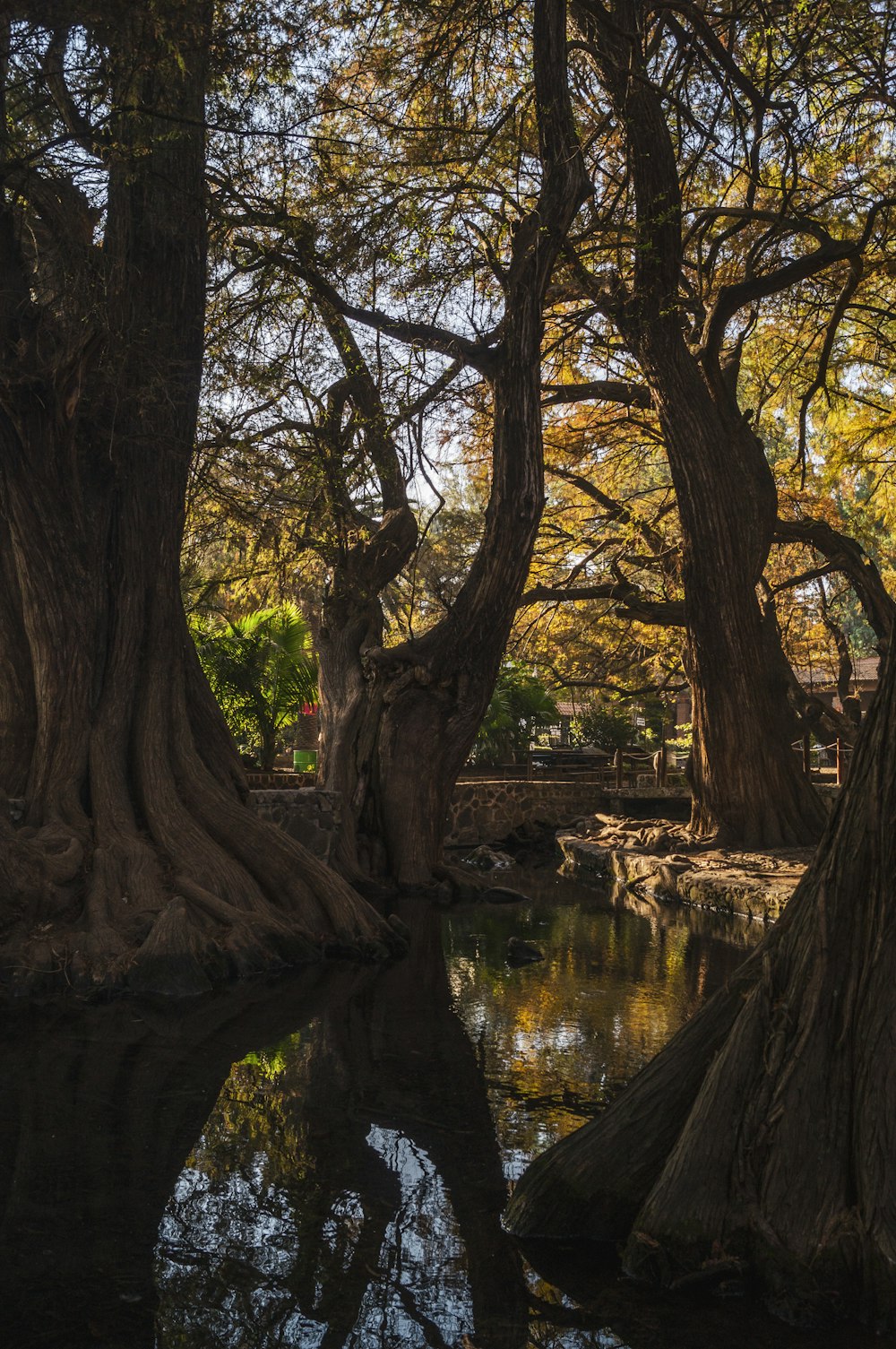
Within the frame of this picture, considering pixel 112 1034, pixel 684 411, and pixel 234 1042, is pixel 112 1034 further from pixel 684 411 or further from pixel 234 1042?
pixel 684 411

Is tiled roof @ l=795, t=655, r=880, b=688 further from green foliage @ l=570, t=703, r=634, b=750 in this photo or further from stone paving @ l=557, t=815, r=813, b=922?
stone paving @ l=557, t=815, r=813, b=922

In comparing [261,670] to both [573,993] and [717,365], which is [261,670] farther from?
[573,993]

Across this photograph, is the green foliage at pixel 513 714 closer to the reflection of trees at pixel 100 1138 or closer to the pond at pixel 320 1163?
the pond at pixel 320 1163

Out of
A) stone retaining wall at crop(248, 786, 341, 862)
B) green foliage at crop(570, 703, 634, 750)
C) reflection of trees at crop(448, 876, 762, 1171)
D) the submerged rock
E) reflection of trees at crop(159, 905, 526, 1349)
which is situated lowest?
the submerged rock

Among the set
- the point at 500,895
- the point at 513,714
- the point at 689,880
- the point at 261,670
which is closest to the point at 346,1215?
the point at 500,895

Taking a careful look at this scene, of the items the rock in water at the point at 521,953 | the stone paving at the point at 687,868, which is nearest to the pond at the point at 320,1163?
the rock in water at the point at 521,953

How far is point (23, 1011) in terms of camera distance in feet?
23.2

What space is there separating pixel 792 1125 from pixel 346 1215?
1.57m

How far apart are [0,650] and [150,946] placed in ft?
10.4

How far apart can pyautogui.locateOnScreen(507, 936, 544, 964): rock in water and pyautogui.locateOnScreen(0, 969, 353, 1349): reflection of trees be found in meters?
1.97

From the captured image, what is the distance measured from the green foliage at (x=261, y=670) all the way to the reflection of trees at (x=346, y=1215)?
13214mm

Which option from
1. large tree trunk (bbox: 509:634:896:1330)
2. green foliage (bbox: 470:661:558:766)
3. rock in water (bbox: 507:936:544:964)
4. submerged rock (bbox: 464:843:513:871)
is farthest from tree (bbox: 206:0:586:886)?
green foliage (bbox: 470:661:558:766)

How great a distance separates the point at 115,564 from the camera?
393 inches

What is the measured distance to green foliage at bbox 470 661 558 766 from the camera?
27.1m
